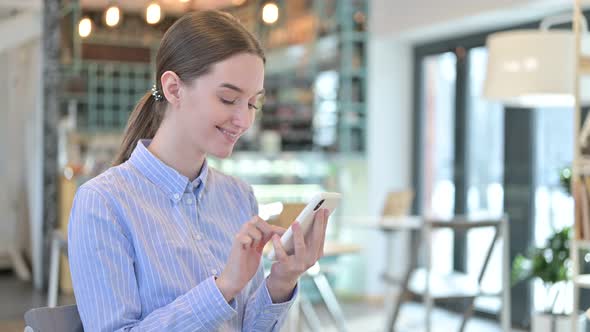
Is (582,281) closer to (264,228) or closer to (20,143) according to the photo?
(264,228)

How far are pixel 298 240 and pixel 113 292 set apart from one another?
317 mm

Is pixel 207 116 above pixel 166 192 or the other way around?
above

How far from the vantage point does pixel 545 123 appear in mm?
6074

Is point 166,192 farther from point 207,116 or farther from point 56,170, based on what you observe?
point 56,170

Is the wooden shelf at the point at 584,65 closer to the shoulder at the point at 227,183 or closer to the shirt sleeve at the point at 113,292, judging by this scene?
the shoulder at the point at 227,183

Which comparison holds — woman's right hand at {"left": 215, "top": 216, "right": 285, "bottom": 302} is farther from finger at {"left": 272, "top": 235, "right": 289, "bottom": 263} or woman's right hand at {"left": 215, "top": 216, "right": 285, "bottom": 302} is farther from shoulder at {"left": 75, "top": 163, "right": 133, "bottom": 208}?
shoulder at {"left": 75, "top": 163, "right": 133, "bottom": 208}

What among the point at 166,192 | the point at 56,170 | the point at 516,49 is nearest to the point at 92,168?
the point at 56,170

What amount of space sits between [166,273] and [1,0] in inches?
271

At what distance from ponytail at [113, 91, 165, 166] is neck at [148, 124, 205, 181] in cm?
6

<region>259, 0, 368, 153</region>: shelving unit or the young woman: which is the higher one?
<region>259, 0, 368, 153</region>: shelving unit

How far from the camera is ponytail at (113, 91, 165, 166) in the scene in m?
1.61

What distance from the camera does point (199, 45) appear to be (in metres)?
1.46

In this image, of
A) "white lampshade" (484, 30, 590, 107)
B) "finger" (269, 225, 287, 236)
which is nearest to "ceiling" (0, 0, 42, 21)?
"white lampshade" (484, 30, 590, 107)

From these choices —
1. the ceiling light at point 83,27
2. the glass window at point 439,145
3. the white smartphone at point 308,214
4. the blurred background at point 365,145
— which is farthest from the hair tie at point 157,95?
the ceiling light at point 83,27
